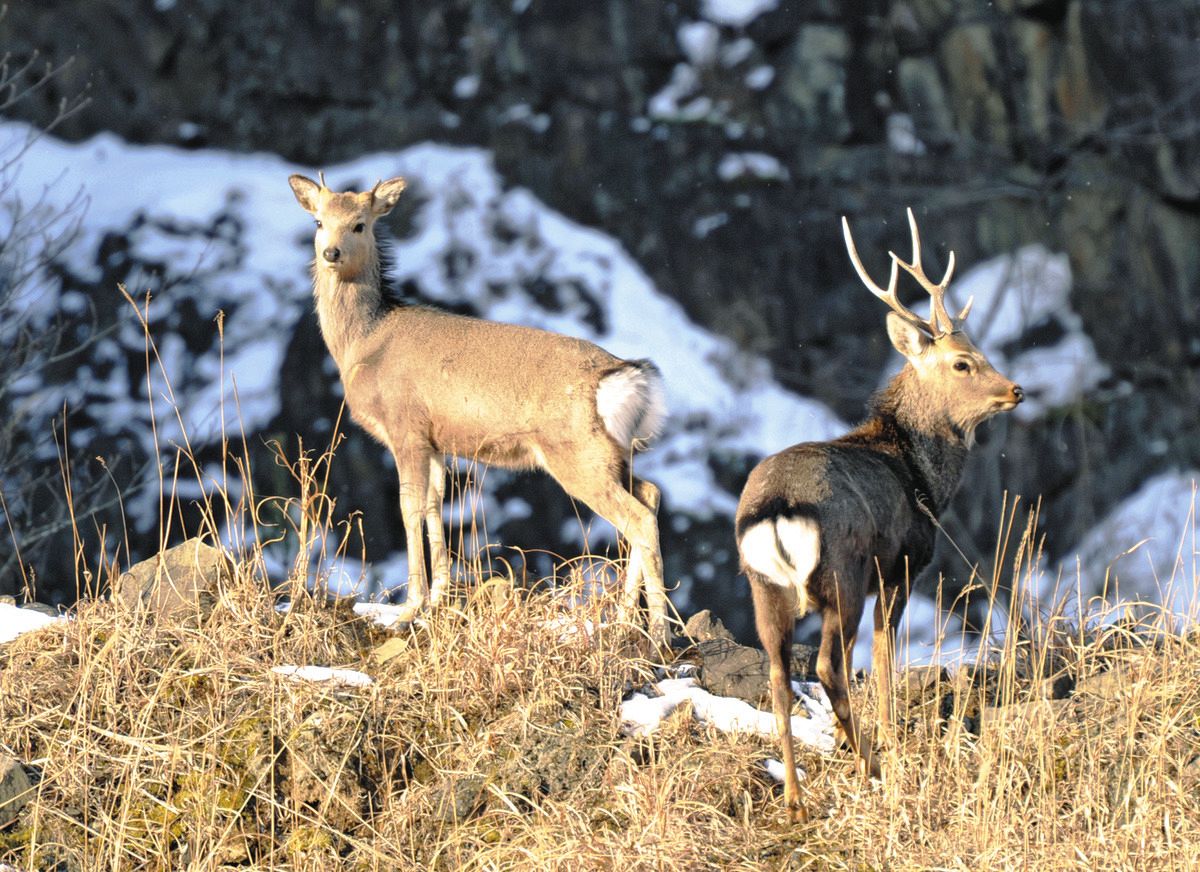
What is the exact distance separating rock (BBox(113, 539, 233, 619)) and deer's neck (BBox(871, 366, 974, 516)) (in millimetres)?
2798

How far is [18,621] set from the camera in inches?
291

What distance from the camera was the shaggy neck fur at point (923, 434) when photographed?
758 centimetres

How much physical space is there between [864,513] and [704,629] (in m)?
1.47

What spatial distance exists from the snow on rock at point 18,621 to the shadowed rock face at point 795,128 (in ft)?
42.3

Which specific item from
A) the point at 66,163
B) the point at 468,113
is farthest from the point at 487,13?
the point at 66,163

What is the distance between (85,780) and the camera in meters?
6.26

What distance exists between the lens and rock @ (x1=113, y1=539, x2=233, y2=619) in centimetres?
716

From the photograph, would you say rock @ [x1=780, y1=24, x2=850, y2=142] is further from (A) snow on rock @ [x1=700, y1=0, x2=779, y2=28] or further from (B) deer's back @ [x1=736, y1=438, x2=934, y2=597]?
(B) deer's back @ [x1=736, y1=438, x2=934, y2=597]

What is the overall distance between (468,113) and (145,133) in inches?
145

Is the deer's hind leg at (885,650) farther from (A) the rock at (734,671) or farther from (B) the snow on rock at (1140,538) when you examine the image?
(B) the snow on rock at (1140,538)


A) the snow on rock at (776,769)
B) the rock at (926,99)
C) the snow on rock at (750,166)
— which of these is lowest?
the snow on rock at (750,166)


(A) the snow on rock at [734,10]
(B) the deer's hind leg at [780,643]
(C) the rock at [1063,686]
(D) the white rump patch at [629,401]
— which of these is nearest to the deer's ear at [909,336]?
(D) the white rump patch at [629,401]

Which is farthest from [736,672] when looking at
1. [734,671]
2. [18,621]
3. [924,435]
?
[18,621]

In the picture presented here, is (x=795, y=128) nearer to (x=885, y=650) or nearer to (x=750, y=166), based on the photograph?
(x=750, y=166)
